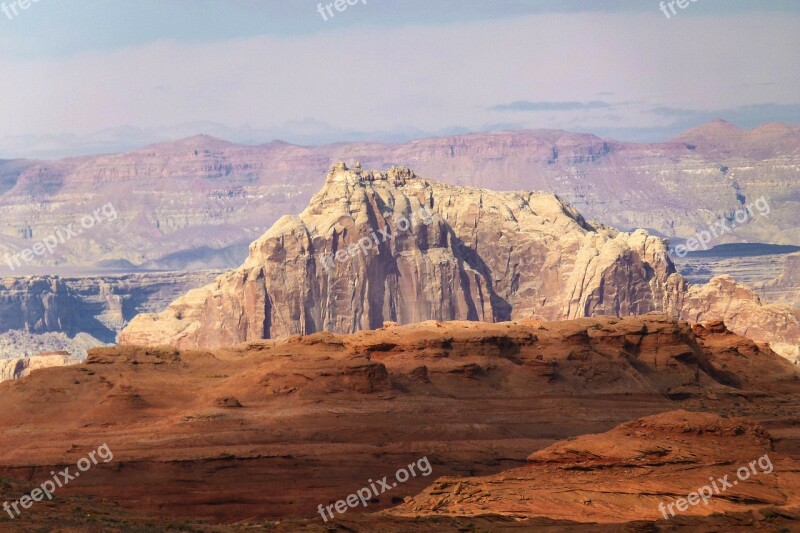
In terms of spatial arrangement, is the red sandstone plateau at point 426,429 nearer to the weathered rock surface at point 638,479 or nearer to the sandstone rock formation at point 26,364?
the weathered rock surface at point 638,479

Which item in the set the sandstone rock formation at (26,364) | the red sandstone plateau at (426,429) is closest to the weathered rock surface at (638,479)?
the red sandstone plateau at (426,429)

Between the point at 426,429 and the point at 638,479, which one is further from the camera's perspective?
the point at 426,429

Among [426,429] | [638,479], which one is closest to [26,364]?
[426,429]

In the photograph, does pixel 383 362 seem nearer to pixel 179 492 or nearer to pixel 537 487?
pixel 179 492

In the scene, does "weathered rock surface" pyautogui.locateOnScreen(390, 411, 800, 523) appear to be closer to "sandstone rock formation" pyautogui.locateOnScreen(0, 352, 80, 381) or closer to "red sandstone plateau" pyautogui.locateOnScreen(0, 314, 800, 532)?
"red sandstone plateau" pyautogui.locateOnScreen(0, 314, 800, 532)

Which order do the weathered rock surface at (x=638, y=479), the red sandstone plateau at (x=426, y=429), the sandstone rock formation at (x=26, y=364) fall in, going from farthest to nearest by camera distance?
the sandstone rock formation at (x=26, y=364)
the red sandstone plateau at (x=426, y=429)
the weathered rock surface at (x=638, y=479)

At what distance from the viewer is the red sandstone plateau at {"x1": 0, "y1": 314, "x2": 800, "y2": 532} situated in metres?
61.3

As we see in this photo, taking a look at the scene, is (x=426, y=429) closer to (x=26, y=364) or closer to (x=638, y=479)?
(x=638, y=479)

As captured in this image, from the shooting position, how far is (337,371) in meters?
102

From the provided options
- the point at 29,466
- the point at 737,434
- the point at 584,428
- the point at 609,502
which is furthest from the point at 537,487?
the point at 584,428

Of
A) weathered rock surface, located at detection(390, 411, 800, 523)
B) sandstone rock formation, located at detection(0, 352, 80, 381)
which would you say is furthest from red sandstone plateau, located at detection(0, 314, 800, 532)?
sandstone rock formation, located at detection(0, 352, 80, 381)

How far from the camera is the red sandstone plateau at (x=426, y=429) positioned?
201 ft

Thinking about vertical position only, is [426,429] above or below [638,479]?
below

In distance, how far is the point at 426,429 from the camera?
311 ft
